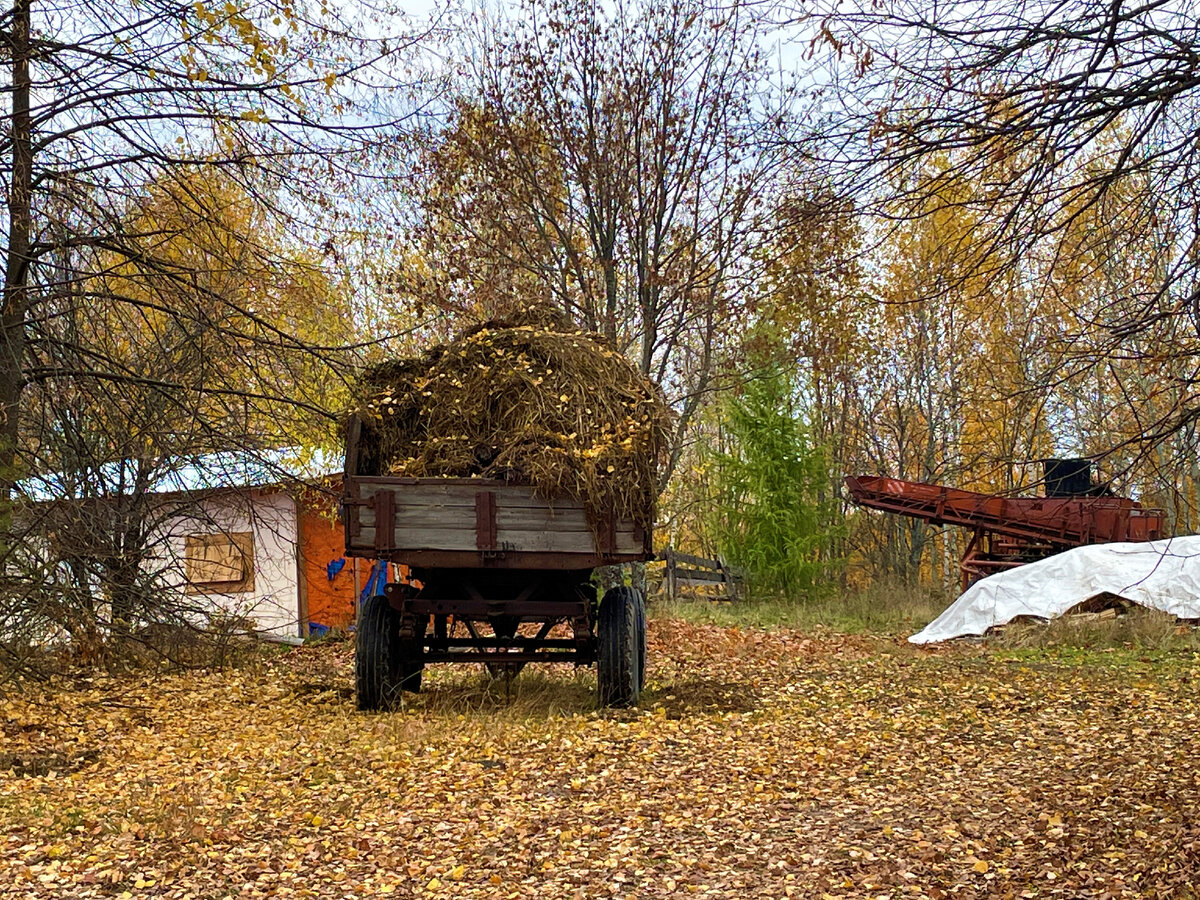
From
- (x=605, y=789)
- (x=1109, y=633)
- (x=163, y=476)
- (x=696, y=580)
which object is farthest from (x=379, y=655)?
(x=696, y=580)

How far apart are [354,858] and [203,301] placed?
14.6ft

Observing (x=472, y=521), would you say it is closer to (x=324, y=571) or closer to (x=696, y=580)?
(x=324, y=571)

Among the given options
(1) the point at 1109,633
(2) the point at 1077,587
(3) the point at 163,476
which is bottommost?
(1) the point at 1109,633

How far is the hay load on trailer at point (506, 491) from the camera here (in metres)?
7.95

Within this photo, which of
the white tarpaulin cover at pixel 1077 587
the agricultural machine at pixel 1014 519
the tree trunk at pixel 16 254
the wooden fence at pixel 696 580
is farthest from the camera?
the wooden fence at pixel 696 580

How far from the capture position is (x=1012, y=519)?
18.4 meters

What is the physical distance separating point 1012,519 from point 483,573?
12.3m

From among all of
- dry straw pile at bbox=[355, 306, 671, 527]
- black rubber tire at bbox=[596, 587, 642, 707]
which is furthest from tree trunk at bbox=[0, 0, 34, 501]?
black rubber tire at bbox=[596, 587, 642, 707]

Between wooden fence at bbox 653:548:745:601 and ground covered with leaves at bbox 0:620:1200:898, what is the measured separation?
1055 centimetres

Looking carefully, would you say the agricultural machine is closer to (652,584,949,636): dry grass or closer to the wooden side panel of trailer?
(652,584,949,636): dry grass

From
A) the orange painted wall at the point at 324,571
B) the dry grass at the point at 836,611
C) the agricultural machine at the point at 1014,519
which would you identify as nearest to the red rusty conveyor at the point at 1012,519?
the agricultural machine at the point at 1014,519

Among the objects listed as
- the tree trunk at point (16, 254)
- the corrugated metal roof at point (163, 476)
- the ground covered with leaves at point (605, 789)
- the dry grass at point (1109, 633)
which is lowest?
the ground covered with leaves at point (605, 789)

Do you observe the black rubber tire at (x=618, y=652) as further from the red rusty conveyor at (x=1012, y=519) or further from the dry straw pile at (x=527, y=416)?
the red rusty conveyor at (x=1012, y=519)

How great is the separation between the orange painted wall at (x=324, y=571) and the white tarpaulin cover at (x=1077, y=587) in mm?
8521
